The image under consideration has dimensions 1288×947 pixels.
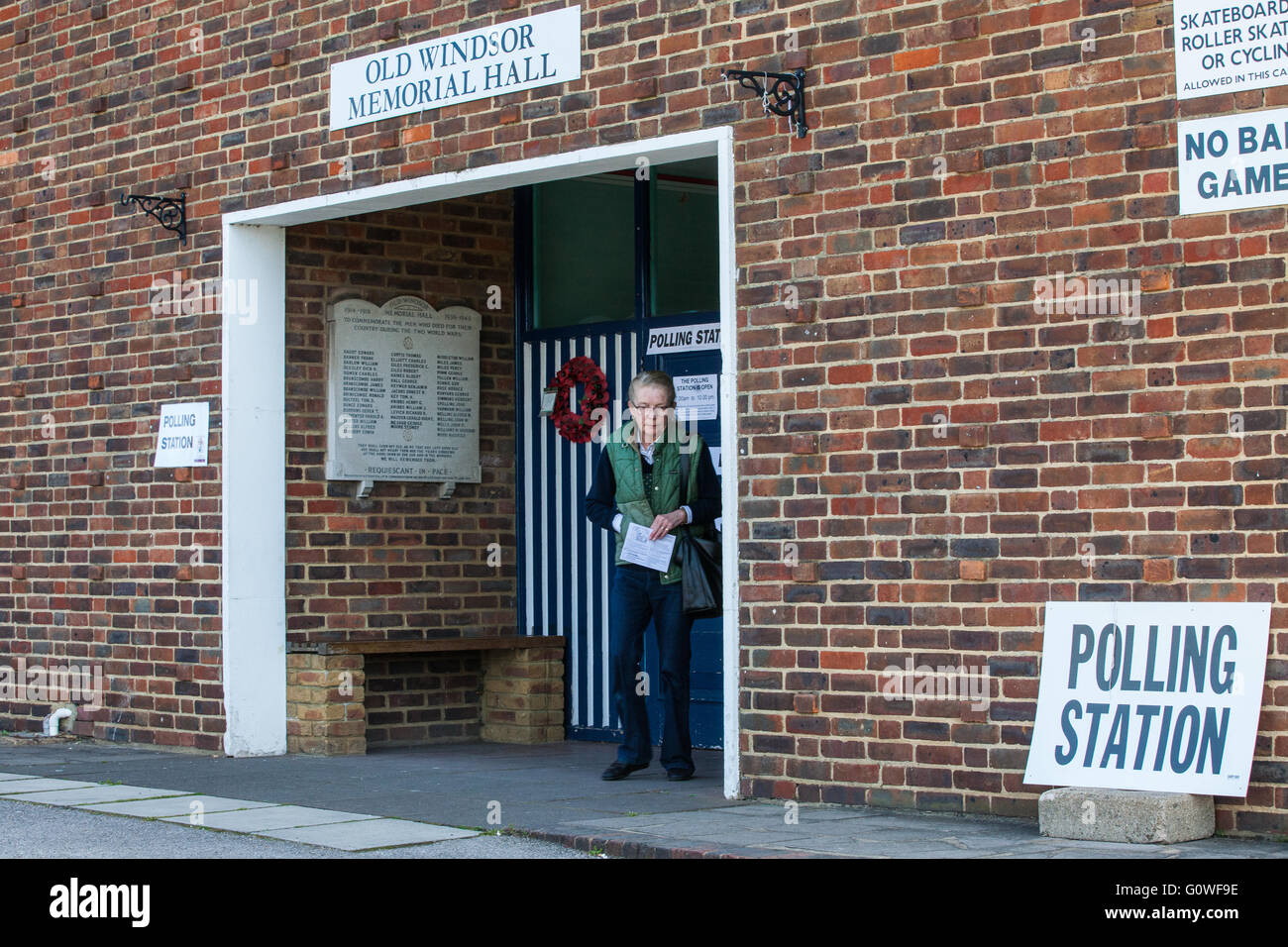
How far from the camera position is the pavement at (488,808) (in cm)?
642

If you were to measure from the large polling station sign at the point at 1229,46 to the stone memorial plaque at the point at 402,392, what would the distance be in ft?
17.3

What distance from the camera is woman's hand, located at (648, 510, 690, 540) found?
334 inches

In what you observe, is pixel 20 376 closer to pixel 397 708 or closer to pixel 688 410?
pixel 397 708

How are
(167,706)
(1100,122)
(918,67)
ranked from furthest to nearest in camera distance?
(167,706), (918,67), (1100,122)

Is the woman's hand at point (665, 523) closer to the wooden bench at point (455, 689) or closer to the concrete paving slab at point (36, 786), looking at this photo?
the wooden bench at point (455, 689)

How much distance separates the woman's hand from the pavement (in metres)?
1.21

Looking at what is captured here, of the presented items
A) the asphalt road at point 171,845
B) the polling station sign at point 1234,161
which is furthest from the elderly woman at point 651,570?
the polling station sign at point 1234,161

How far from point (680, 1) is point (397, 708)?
4.64m

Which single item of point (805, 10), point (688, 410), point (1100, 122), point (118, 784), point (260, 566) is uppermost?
point (805, 10)

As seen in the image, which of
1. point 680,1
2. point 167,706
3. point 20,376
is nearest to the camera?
point 680,1

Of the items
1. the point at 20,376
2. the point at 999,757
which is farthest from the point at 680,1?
the point at 20,376

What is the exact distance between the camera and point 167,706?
34.3 feet

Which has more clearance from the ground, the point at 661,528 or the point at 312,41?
the point at 312,41
